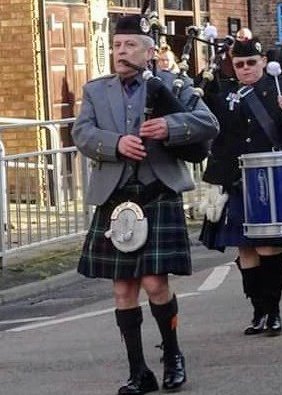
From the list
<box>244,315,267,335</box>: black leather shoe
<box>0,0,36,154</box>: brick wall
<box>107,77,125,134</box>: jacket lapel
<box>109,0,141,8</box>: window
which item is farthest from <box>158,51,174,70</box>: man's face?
<box>109,0,141,8</box>: window

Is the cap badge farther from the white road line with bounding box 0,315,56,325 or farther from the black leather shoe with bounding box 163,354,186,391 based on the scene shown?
the white road line with bounding box 0,315,56,325

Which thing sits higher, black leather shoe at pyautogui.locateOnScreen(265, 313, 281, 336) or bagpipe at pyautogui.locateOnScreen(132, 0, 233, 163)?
bagpipe at pyautogui.locateOnScreen(132, 0, 233, 163)

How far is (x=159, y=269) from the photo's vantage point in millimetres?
6027

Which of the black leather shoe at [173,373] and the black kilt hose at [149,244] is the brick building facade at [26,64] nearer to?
the black kilt hose at [149,244]

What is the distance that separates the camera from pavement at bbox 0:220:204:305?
34.3 ft

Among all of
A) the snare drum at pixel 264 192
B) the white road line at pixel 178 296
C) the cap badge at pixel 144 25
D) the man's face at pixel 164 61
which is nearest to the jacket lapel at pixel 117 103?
the cap badge at pixel 144 25

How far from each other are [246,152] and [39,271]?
4.19 m

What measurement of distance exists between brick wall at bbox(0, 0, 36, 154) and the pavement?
4.37m

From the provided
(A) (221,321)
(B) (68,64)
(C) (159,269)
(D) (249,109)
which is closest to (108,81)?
(C) (159,269)

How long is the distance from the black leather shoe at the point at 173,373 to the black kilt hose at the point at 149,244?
1.53ft

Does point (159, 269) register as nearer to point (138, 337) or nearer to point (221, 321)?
point (138, 337)

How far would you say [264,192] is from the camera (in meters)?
7.20

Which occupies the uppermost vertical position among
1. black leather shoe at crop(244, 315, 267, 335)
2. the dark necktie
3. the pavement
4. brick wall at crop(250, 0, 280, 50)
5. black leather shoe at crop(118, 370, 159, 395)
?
brick wall at crop(250, 0, 280, 50)

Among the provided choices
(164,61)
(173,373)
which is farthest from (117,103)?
(164,61)
